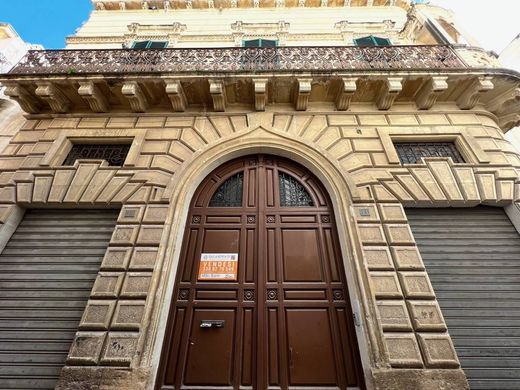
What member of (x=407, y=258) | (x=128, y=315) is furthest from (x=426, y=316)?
(x=128, y=315)

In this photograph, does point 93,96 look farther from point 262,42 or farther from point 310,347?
point 310,347

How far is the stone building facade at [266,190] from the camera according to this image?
3656mm

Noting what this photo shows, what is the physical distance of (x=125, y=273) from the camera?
4.15m

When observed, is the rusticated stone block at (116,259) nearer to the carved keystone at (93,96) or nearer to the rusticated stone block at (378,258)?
the carved keystone at (93,96)

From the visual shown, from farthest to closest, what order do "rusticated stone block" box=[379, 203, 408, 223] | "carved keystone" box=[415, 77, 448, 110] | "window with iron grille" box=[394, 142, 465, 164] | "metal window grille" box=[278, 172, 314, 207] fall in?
1. "carved keystone" box=[415, 77, 448, 110]
2. "window with iron grille" box=[394, 142, 465, 164]
3. "metal window grille" box=[278, 172, 314, 207]
4. "rusticated stone block" box=[379, 203, 408, 223]

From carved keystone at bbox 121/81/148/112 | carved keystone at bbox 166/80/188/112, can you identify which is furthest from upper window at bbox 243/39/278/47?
carved keystone at bbox 121/81/148/112

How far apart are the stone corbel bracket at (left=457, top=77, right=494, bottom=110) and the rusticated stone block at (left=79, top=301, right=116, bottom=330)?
8.34 m

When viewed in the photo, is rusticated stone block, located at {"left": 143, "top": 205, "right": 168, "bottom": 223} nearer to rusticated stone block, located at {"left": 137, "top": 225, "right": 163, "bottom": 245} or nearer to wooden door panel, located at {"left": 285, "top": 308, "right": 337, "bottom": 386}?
rusticated stone block, located at {"left": 137, "top": 225, "right": 163, "bottom": 245}

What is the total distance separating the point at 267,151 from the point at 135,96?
10.8 feet

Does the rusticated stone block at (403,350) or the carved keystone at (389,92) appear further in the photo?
the carved keystone at (389,92)

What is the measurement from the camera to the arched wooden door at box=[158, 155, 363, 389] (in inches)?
145

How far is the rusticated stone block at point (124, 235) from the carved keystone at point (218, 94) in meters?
3.32

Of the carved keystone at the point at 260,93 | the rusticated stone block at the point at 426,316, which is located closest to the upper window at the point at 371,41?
the carved keystone at the point at 260,93

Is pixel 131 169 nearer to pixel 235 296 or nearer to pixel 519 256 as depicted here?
pixel 235 296
